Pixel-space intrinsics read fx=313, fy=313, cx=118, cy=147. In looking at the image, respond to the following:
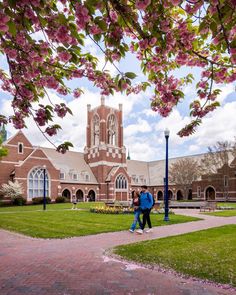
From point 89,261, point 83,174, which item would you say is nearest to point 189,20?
point 89,261

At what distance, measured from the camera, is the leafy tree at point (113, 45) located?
4066 millimetres

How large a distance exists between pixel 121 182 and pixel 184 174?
11781 millimetres

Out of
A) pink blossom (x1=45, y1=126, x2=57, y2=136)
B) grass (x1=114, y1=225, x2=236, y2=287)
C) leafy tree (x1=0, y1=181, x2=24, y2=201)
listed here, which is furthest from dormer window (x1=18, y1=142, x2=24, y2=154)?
pink blossom (x1=45, y1=126, x2=57, y2=136)

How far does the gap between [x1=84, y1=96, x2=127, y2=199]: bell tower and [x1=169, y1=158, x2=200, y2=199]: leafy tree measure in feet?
31.0

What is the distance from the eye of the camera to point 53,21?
4.67m

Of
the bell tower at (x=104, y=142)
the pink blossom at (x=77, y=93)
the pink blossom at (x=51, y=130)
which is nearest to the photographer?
the pink blossom at (x=51, y=130)

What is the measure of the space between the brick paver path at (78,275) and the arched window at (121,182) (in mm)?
47567

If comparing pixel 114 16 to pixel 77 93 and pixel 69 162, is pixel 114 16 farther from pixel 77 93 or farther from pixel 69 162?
pixel 69 162

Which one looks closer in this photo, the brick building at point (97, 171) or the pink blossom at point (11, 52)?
the pink blossom at point (11, 52)

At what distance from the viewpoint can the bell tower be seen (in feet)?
188

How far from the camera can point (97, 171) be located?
5781 centimetres

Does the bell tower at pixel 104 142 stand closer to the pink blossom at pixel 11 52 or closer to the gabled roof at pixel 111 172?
the gabled roof at pixel 111 172

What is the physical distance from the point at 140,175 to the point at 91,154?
512 inches

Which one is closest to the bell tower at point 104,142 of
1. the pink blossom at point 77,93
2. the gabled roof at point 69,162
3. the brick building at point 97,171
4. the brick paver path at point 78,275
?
the brick building at point 97,171
